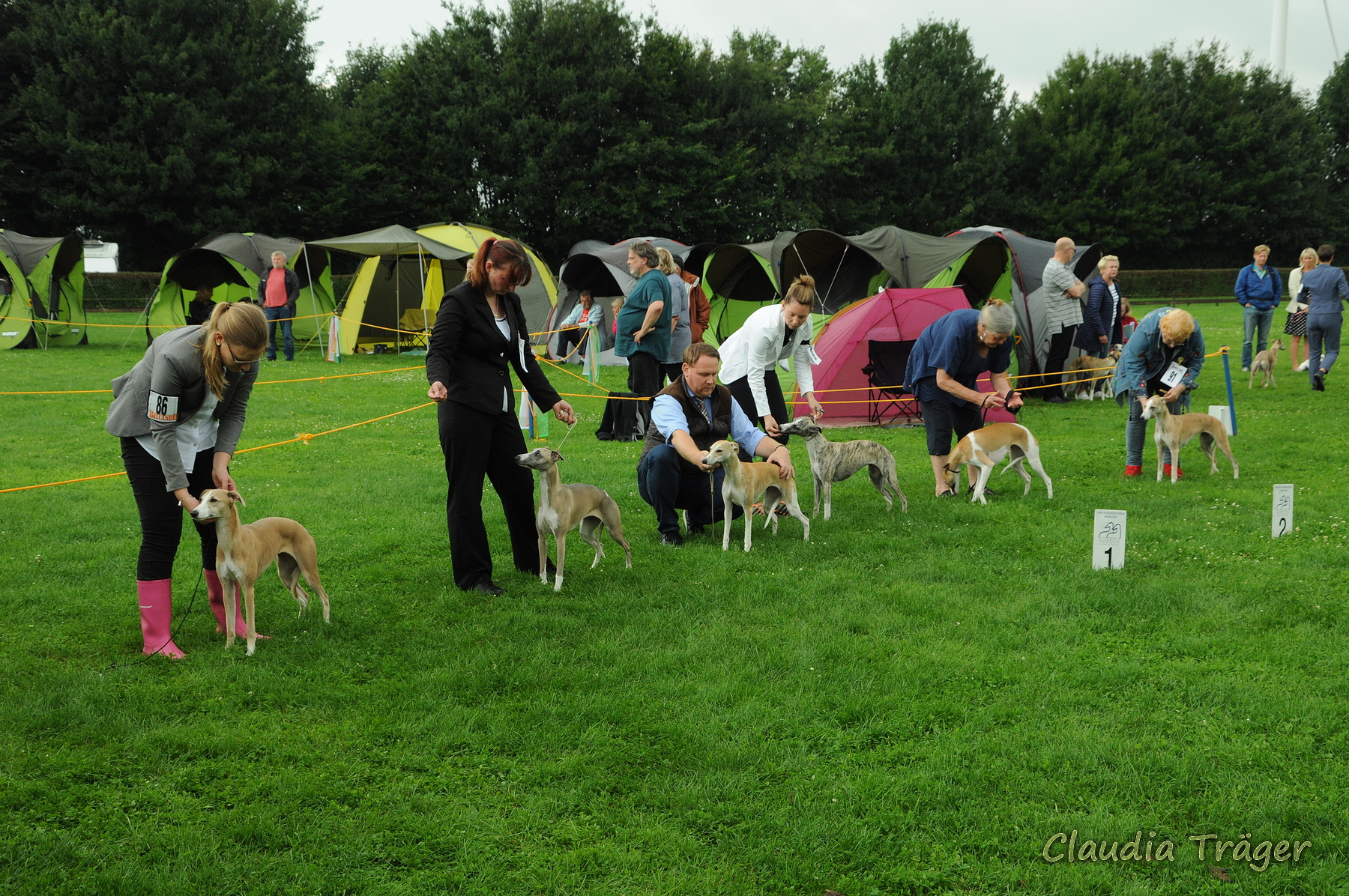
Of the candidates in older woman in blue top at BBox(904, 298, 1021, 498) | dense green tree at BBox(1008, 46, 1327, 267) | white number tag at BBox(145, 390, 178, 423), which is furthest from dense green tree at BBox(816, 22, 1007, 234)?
white number tag at BBox(145, 390, 178, 423)

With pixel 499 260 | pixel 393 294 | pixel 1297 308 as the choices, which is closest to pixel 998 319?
pixel 499 260

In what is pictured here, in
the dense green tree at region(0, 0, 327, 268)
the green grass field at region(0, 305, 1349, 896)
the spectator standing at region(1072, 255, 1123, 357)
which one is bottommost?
the green grass field at region(0, 305, 1349, 896)

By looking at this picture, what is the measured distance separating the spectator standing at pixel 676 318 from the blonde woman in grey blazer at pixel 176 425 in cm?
539

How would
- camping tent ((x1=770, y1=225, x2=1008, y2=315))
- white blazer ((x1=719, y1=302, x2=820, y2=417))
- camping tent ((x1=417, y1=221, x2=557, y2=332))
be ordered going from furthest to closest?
camping tent ((x1=417, y1=221, x2=557, y2=332)) < camping tent ((x1=770, y1=225, x2=1008, y2=315)) < white blazer ((x1=719, y1=302, x2=820, y2=417))

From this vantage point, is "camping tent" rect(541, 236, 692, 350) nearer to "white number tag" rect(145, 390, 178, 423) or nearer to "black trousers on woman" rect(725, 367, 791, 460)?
"black trousers on woman" rect(725, 367, 791, 460)

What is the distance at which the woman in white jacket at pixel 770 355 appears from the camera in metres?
6.52

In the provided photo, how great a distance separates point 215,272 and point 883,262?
1480cm

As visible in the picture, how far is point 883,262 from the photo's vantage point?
1412cm

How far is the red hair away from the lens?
5020mm

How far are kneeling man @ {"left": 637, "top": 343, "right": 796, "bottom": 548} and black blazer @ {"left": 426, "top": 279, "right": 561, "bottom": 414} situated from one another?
1.24 m

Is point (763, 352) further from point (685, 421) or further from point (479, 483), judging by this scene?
point (479, 483)

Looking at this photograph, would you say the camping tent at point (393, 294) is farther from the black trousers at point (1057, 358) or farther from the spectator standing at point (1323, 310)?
the spectator standing at point (1323, 310)

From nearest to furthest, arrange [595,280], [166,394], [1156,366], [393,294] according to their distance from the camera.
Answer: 1. [166,394]
2. [1156,366]
3. [595,280]
4. [393,294]

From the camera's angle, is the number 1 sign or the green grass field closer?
the green grass field
